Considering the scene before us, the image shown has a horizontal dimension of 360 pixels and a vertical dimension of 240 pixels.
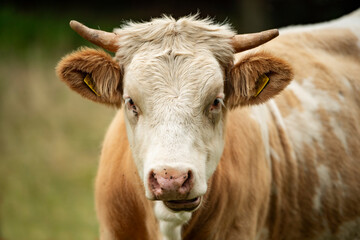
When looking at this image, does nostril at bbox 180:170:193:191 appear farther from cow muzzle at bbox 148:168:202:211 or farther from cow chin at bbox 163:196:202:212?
cow chin at bbox 163:196:202:212

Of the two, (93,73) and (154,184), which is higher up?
(93,73)

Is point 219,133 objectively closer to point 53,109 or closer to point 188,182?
point 188,182

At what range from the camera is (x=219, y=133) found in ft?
12.2

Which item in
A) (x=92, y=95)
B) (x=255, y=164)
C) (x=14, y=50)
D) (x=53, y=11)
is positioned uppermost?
(x=53, y=11)

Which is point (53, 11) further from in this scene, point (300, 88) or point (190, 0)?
point (300, 88)

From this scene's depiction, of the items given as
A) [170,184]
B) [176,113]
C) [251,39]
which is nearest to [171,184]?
[170,184]

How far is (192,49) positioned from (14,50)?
30.1 feet

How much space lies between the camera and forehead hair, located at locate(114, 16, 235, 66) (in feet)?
11.9

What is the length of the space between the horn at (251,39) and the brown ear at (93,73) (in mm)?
764

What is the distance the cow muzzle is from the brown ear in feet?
2.69

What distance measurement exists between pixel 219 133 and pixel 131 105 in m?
0.59

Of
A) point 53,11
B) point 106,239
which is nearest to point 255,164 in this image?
point 106,239

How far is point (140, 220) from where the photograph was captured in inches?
162

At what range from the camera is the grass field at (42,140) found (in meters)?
7.96
